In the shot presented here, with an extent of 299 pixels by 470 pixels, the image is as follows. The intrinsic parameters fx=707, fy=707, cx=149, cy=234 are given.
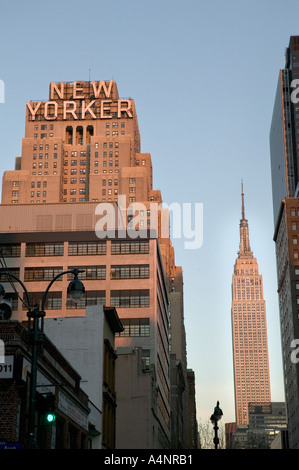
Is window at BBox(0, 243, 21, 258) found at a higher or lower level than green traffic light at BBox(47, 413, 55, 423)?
higher

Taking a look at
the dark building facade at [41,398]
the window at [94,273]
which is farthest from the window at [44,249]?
the dark building facade at [41,398]

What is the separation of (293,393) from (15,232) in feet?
347

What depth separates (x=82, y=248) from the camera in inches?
4328

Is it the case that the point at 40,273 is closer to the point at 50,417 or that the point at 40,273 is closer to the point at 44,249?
the point at 44,249

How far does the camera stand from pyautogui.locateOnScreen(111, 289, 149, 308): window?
106 metres

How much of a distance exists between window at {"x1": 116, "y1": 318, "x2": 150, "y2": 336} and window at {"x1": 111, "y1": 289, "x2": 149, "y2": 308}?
7.20 feet

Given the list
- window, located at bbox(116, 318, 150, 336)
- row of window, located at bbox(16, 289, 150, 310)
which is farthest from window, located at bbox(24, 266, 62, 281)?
window, located at bbox(116, 318, 150, 336)

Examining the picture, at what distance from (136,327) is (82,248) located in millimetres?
15438

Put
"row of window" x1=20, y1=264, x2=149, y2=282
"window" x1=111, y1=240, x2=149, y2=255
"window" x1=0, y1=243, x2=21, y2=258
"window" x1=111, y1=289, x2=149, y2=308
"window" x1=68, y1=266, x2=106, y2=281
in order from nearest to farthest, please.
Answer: "window" x1=111, y1=289, x2=149, y2=308
"row of window" x1=20, y1=264, x2=149, y2=282
"window" x1=68, y1=266, x2=106, y2=281
"window" x1=111, y1=240, x2=149, y2=255
"window" x1=0, y1=243, x2=21, y2=258

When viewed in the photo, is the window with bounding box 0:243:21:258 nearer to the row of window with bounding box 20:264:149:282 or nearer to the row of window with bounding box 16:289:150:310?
the row of window with bounding box 20:264:149:282

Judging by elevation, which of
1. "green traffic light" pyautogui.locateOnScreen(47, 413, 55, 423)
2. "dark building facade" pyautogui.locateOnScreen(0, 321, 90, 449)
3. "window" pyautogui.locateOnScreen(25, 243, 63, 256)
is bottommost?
"green traffic light" pyautogui.locateOnScreen(47, 413, 55, 423)
